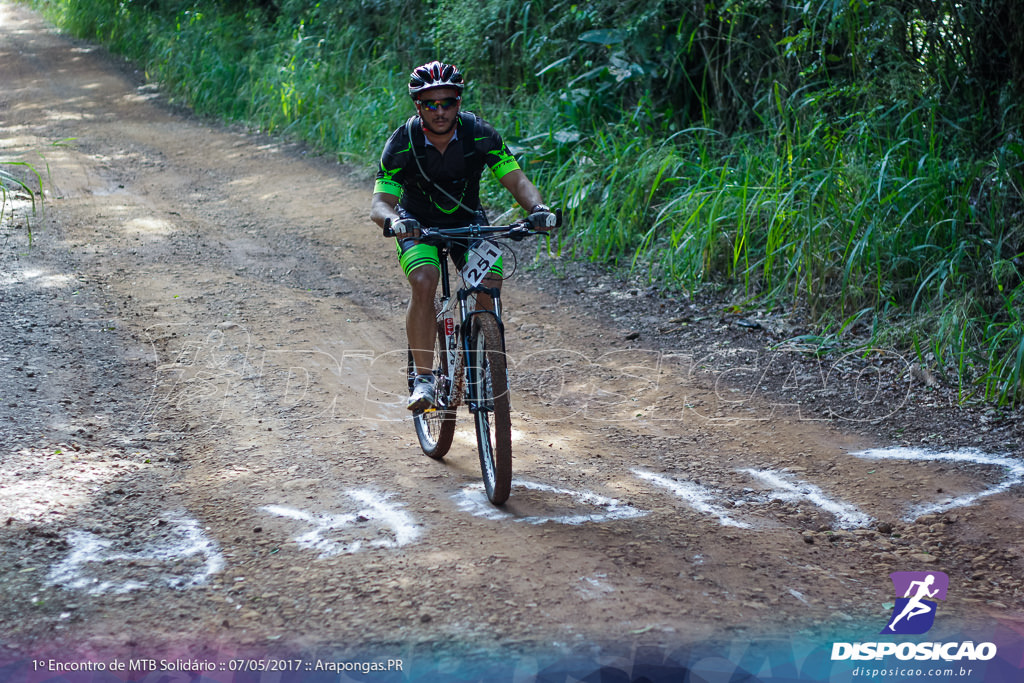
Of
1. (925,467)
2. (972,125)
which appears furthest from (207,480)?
(972,125)

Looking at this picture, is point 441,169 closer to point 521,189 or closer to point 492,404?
point 521,189

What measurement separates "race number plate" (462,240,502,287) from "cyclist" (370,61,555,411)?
114 millimetres

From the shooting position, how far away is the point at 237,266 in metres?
8.51

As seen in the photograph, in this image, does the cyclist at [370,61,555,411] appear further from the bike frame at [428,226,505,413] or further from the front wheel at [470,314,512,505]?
the front wheel at [470,314,512,505]

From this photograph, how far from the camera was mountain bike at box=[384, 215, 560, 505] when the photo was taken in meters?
3.96

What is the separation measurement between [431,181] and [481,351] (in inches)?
39.2

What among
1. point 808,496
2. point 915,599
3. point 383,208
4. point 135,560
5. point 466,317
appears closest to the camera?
point 915,599

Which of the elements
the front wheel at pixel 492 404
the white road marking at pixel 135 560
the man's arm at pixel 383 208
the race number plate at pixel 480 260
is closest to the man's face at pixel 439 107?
the man's arm at pixel 383 208

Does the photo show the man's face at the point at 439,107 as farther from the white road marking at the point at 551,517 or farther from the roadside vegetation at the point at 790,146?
the roadside vegetation at the point at 790,146

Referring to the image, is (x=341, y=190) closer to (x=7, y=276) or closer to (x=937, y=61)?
(x=7, y=276)

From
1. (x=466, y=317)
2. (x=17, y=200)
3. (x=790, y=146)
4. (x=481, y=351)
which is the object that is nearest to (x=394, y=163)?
(x=466, y=317)

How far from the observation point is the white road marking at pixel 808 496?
407 centimetres

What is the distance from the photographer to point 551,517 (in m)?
4.03

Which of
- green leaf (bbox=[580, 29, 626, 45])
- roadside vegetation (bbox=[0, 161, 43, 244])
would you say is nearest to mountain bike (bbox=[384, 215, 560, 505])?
roadside vegetation (bbox=[0, 161, 43, 244])
